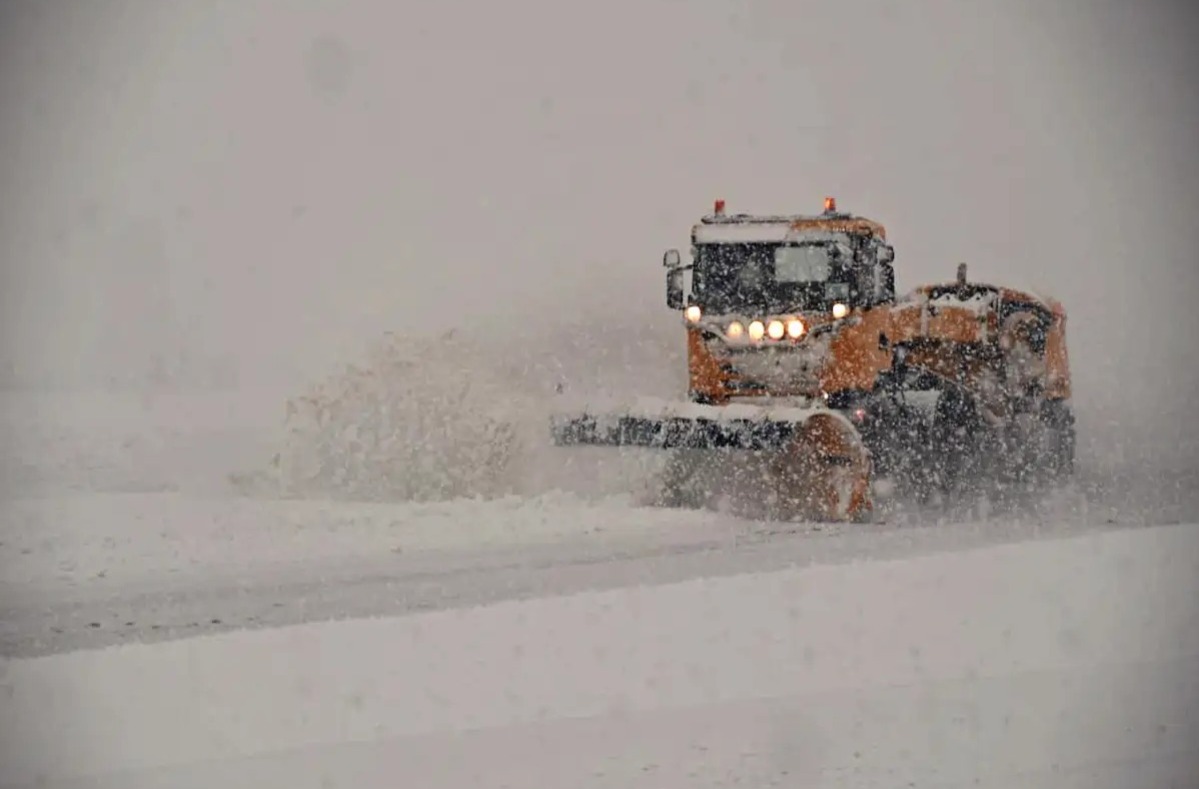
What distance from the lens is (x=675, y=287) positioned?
41.3 ft

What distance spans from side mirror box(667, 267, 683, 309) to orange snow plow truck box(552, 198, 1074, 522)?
0.01 metres

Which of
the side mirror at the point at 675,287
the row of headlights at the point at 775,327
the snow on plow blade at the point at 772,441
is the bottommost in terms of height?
the snow on plow blade at the point at 772,441

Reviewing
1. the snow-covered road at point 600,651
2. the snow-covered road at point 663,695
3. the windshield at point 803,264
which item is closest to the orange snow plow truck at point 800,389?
the windshield at point 803,264

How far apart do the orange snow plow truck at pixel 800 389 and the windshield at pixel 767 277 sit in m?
0.01

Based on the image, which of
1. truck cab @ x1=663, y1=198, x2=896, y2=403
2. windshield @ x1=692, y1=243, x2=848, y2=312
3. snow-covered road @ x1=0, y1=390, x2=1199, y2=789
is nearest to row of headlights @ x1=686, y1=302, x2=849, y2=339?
truck cab @ x1=663, y1=198, x2=896, y2=403

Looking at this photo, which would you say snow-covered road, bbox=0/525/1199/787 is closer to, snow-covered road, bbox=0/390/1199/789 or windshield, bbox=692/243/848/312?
snow-covered road, bbox=0/390/1199/789

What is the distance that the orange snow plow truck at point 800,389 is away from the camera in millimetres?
11789

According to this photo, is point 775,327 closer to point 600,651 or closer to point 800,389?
point 800,389

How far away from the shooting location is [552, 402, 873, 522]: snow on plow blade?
452 inches

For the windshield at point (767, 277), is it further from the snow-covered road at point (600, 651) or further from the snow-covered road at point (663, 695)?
the snow-covered road at point (663, 695)

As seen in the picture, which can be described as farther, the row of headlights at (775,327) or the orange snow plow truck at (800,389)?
the row of headlights at (775,327)

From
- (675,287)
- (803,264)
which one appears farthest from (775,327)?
(675,287)

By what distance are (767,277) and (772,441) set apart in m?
1.89

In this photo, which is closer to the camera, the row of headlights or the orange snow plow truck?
the orange snow plow truck
